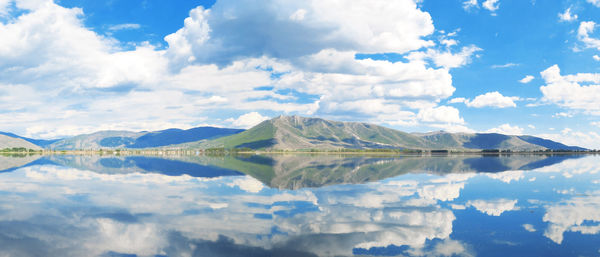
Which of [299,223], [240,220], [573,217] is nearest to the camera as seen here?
[299,223]

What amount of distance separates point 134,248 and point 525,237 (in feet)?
110

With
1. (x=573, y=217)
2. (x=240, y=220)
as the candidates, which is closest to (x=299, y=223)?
(x=240, y=220)

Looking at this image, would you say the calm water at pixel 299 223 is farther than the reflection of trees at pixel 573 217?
No

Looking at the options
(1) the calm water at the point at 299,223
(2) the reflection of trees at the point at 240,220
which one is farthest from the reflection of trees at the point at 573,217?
(2) the reflection of trees at the point at 240,220

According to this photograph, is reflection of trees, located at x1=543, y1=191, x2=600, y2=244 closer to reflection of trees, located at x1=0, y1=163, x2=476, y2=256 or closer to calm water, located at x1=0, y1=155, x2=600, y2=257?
calm water, located at x1=0, y1=155, x2=600, y2=257

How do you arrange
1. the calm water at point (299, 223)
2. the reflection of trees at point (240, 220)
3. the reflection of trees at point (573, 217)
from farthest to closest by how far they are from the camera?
the reflection of trees at point (573, 217) < the reflection of trees at point (240, 220) < the calm water at point (299, 223)

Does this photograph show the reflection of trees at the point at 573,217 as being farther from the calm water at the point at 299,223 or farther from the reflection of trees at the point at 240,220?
the reflection of trees at the point at 240,220

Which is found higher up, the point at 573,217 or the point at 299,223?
the point at 299,223

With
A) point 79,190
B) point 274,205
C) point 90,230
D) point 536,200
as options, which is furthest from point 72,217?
point 536,200

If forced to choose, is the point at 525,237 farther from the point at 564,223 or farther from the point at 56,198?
the point at 56,198

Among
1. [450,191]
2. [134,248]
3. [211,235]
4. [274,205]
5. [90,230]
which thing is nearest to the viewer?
[134,248]

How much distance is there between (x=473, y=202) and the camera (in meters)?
52.8

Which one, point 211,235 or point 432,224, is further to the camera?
point 432,224

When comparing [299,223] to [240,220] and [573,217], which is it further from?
[573,217]
